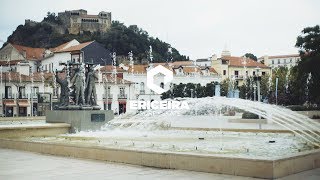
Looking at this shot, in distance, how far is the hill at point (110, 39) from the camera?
356ft

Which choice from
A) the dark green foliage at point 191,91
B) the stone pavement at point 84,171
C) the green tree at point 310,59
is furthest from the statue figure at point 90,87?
the dark green foliage at point 191,91

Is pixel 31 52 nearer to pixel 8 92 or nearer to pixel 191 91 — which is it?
pixel 8 92

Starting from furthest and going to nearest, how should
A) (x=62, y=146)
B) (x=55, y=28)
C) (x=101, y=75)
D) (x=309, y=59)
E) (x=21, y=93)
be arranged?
(x=55, y=28)
(x=101, y=75)
(x=21, y=93)
(x=309, y=59)
(x=62, y=146)

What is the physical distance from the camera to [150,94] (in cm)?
7856

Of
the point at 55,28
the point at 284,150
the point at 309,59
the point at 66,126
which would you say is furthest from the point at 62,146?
the point at 55,28

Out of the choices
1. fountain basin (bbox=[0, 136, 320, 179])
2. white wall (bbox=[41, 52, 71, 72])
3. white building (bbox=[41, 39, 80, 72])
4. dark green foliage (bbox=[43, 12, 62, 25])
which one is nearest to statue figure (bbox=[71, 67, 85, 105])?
fountain basin (bbox=[0, 136, 320, 179])

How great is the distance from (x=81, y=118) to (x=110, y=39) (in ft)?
305

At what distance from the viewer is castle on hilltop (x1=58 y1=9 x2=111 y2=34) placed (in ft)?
467

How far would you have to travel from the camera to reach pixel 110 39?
110750mm

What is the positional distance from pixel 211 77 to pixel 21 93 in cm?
3767

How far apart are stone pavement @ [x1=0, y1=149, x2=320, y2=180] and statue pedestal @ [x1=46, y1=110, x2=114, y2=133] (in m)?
8.00

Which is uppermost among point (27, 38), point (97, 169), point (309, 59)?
point (27, 38)

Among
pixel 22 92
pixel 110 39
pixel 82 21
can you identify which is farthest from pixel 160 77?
pixel 82 21

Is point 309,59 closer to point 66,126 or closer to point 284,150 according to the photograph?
point 66,126
